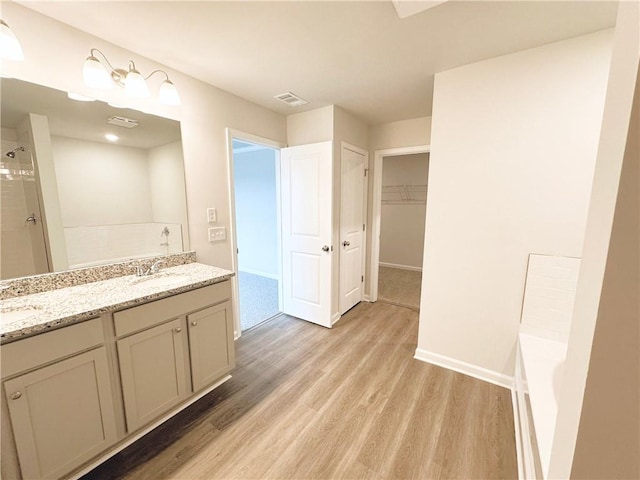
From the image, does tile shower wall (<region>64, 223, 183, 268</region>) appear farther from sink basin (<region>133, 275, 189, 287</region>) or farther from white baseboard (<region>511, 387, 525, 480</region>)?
white baseboard (<region>511, 387, 525, 480</region>)

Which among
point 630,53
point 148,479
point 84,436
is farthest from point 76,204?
point 630,53

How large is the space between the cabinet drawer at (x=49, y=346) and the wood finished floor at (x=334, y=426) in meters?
0.72

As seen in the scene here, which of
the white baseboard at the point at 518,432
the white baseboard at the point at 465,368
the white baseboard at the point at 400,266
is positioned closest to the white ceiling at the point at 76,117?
the white baseboard at the point at 465,368

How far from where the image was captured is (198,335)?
1683 mm

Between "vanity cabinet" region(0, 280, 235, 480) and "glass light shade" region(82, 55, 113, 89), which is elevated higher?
"glass light shade" region(82, 55, 113, 89)

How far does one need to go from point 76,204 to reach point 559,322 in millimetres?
3255

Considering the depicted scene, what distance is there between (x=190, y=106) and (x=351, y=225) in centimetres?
199

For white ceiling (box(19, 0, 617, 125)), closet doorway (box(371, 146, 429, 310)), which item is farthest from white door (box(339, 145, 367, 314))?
closet doorway (box(371, 146, 429, 310))

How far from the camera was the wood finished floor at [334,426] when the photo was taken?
1.37m

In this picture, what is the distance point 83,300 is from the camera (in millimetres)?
1342

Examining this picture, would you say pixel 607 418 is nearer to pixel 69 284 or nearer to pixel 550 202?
pixel 550 202

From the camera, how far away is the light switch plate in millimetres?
2314

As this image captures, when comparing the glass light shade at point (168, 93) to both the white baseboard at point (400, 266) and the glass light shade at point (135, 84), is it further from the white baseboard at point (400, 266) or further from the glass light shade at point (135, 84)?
the white baseboard at point (400, 266)

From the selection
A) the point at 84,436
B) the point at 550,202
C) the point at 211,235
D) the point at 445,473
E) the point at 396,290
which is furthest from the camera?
the point at 396,290
